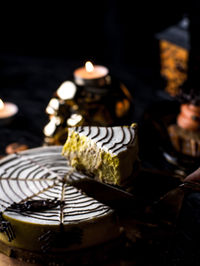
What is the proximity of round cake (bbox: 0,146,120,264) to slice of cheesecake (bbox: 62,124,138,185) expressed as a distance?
0.11 m

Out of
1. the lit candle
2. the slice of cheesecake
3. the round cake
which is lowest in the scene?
the round cake

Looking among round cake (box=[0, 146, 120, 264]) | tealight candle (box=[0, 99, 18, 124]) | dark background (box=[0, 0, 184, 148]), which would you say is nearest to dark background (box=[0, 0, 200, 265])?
dark background (box=[0, 0, 184, 148])

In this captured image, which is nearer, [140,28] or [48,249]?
[48,249]

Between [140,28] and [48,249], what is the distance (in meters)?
3.53

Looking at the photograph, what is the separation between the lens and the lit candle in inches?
101

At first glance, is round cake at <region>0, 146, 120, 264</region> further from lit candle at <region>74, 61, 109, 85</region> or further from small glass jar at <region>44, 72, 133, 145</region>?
lit candle at <region>74, 61, 109, 85</region>

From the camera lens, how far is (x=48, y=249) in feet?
5.54

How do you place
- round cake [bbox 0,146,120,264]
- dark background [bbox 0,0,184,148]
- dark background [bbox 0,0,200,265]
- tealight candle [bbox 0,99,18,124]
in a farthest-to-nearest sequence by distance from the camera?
dark background [bbox 0,0,184,148], dark background [bbox 0,0,200,265], tealight candle [bbox 0,99,18,124], round cake [bbox 0,146,120,264]

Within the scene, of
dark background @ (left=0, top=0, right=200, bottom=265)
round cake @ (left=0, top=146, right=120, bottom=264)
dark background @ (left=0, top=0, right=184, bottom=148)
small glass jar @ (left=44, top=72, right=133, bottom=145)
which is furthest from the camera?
dark background @ (left=0, top=0, right=184, bottom=148)

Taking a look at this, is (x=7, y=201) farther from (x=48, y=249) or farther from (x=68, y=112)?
(x=68, y=112)

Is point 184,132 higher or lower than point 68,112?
lower

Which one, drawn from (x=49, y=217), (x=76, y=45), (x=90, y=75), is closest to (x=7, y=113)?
(x=90, y=75)

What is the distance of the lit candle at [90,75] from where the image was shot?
101 inches

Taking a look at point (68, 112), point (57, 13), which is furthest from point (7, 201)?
point (57, 13)
